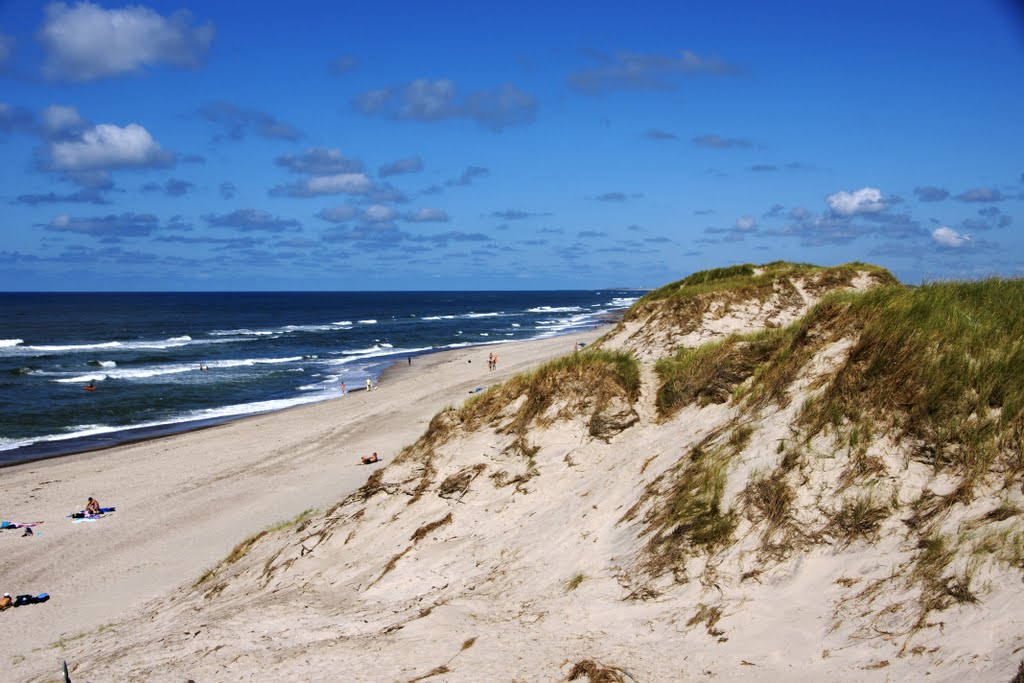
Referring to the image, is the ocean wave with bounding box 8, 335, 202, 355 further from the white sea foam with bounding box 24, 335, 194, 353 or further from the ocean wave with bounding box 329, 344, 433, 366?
the ocean wave with bounding box 329, 344, 433, 366

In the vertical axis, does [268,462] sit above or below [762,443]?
below

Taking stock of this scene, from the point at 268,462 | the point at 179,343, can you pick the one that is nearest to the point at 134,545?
the point at 268,462

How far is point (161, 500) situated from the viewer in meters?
22.1

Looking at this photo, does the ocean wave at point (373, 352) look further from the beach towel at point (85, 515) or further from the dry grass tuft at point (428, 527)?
the dry grass tuft at point (428, 527)

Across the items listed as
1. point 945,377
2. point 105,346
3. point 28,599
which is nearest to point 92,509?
point 28,599

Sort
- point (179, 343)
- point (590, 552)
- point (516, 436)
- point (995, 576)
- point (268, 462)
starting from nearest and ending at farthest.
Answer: point (995, 576) < point (590, 552) < point (516, 436) < point (268, 462) < point (179, 343)

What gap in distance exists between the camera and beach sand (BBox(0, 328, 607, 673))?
48.6ft

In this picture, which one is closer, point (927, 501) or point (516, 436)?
point (927, 501)

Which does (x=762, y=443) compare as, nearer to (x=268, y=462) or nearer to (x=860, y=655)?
(x=860, y=655)

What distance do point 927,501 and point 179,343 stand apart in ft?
260

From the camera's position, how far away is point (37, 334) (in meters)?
87.8

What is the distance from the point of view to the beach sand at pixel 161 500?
48.6 feet

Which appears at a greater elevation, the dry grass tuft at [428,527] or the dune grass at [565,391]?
the dune grass at [565,391]

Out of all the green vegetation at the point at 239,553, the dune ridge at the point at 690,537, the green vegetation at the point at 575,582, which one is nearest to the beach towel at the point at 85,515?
the dune ridge at the point at 690,537
